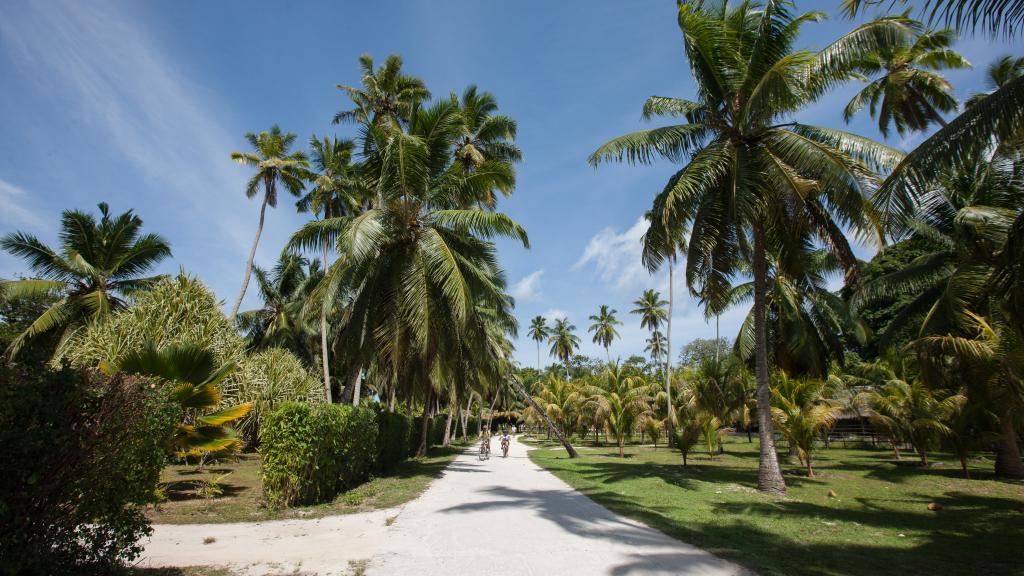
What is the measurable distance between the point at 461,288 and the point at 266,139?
19.3 metres

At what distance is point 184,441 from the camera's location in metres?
9.68

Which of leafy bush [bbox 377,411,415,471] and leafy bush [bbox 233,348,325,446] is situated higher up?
leafy bush [bbox 233,348,325,446]

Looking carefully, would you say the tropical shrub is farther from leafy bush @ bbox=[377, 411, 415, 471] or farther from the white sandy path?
leafy bush @ bbox=[377, 411, 415, 471]

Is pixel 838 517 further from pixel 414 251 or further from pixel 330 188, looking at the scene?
pixel 330 188

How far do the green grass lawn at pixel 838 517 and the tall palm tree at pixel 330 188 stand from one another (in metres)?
9.95

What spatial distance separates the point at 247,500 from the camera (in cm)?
971

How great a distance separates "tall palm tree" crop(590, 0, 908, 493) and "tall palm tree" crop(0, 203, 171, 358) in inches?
833

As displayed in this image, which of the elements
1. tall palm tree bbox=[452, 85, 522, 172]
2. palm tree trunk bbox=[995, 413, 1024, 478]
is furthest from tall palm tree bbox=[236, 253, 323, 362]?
palm tree trunk bbox=[995, 413, 1024, 478]

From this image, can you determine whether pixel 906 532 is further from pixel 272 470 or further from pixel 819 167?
pixel 272 470

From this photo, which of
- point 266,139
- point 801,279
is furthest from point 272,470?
point 266,139

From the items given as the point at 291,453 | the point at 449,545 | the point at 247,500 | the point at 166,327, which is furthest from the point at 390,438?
the point at 449,545

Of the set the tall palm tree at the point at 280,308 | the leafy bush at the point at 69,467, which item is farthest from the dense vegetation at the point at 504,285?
the tall palm tree at the point at 280,308

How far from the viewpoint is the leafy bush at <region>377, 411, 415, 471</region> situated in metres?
14.5

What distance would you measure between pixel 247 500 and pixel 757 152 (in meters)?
14.3
